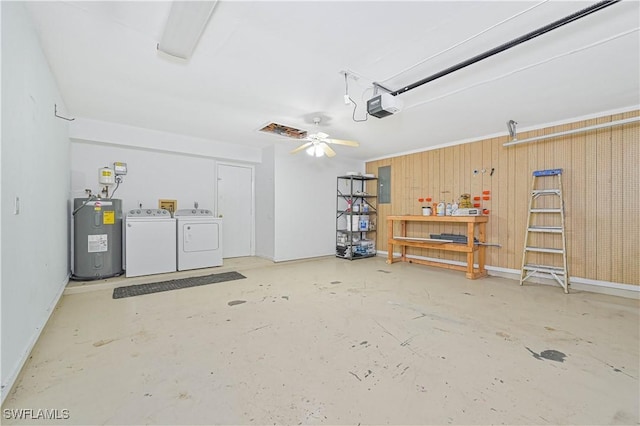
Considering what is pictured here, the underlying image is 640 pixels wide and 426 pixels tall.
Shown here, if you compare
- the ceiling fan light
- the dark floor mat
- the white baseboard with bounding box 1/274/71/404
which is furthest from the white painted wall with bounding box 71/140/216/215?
the ceiling fan light

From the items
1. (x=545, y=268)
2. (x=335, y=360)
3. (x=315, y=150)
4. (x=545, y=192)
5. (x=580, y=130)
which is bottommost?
(x=335, y=360)

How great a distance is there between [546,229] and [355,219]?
3370mm

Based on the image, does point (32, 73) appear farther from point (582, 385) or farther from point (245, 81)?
point (582, 385)

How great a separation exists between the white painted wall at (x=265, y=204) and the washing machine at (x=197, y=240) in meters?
1.03

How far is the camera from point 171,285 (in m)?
3.76

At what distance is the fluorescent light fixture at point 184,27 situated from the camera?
5.43ft

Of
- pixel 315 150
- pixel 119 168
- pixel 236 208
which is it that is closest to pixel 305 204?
pixel 236 208

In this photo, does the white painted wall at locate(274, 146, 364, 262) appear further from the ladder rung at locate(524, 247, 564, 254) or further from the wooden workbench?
the ladder rung at locate(524, 247, 564, 254)

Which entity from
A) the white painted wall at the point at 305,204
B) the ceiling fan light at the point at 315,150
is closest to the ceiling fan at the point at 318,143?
the ceiling fan light at the point at 315,150

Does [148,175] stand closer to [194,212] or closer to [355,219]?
[194,212]

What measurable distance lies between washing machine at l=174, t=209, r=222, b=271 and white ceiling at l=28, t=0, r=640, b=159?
163 cm

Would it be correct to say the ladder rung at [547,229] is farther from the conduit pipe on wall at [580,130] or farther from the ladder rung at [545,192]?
the conduit pipe on wall at [580,130]

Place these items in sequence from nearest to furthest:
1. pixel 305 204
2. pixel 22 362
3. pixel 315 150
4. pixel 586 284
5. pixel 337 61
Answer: pixel 22 362 → pixel 337 61 → pixel 586 284 → pixel 315 150 → pixel 305 204

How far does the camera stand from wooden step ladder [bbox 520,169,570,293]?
148 inches
